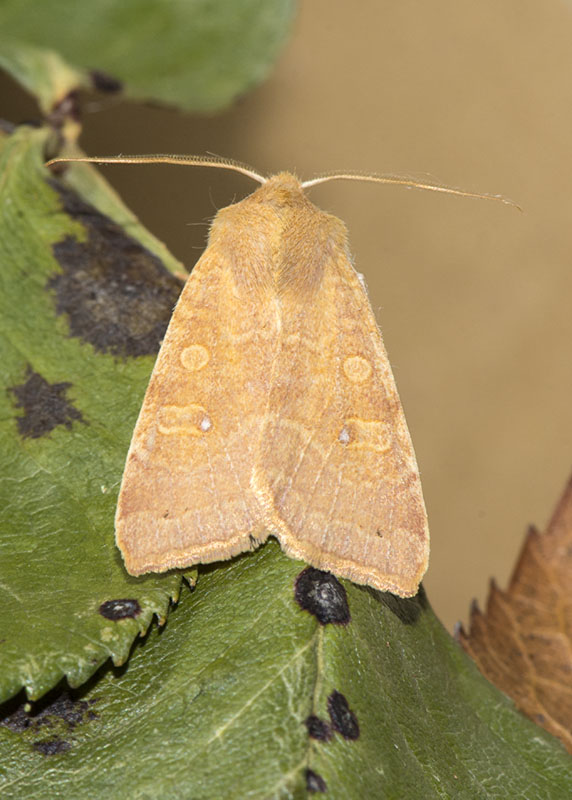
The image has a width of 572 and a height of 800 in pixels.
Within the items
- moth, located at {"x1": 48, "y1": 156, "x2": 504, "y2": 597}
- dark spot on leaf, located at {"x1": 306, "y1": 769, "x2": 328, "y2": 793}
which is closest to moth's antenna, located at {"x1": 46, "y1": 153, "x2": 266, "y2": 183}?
moth, located at {"x1": 48, "y1": 156, "x2": 504, "y2": 597}

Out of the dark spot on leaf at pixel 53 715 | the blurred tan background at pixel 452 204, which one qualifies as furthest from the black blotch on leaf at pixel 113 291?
the blurred tan background at pixel 452 204

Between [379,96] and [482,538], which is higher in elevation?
[379,96]

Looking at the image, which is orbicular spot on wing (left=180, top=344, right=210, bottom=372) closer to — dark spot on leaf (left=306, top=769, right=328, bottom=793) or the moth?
the moth

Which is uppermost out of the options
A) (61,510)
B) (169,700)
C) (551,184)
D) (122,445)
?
(551,184)

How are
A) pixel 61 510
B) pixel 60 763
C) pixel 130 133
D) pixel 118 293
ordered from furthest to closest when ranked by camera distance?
pixel 130 133
pixel 118 293
pixel 61 510
pixel 60 763

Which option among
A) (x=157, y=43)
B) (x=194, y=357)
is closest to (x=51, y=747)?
(x=194, y=357)

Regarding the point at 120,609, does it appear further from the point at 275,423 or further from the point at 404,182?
the point at 404,182

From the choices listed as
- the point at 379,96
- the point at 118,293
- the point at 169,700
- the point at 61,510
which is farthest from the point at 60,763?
the point at 379,96

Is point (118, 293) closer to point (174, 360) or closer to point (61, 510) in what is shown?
point (174, 360)
